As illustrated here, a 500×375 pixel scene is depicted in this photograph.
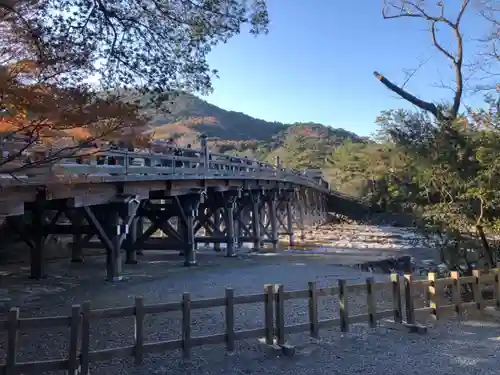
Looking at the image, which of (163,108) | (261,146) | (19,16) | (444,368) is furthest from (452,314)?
(261,146)

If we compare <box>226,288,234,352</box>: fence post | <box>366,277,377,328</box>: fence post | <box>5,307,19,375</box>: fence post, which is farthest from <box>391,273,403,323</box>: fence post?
<box>5,307,19,375</box>: fence post

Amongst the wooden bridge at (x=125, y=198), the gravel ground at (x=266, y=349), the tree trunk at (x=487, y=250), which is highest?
the wooden bridge at (x=125, y=198)

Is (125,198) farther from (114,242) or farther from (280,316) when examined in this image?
(280,316)

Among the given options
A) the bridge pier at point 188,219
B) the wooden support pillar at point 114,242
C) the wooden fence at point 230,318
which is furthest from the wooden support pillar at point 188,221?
the wooden fence at point 230,318

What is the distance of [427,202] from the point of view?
9.33 m

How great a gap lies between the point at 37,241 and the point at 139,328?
26.2 feet

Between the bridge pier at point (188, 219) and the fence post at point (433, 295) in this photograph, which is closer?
the fence post at point (433, 295)

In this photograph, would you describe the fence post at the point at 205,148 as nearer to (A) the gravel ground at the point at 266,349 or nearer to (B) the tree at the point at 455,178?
(A) the gravel ground at the point at 266,349

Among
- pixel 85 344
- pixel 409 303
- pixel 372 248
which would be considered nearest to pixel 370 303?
pixel 409 303

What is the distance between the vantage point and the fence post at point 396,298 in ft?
20.7

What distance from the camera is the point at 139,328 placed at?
15.1 feet

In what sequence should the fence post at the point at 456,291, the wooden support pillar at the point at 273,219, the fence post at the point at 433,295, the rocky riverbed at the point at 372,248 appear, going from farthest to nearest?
the wooden support pillar at the point at 273,219, the rocky riverbed at the point at 372,248, the fence post at the point at 456,291, the fence post at the point at 433,295

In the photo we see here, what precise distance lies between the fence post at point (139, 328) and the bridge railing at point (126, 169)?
1.58m

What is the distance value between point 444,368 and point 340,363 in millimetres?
1101
